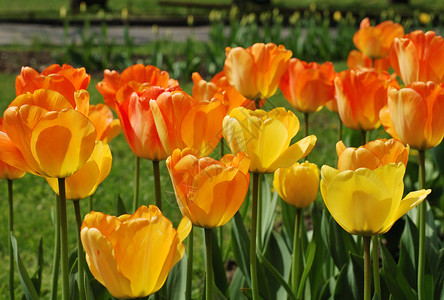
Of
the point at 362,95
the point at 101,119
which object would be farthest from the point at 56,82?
the point at 362,95

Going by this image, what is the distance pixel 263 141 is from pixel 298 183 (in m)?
0.39

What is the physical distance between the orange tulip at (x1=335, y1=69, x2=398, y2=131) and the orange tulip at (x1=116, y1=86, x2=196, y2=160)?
2.18 ft

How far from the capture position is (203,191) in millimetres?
1129

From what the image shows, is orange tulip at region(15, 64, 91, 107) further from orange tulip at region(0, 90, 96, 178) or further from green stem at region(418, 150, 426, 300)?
green stem at region(418, 150, 426, 300)

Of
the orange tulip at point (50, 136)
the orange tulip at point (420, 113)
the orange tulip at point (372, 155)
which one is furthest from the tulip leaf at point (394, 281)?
the orange tulip at point (50, 136)

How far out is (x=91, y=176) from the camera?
1367 mm

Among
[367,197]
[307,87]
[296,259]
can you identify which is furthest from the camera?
[307,87]

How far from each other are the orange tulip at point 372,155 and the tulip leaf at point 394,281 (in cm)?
48

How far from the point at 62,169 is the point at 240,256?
2.83 ft

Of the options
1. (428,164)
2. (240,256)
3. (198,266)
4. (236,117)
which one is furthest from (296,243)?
(428,164)

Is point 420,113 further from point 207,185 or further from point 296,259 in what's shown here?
point 207,185

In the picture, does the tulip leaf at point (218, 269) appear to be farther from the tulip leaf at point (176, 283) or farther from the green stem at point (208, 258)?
the green stem at point (208, 258)

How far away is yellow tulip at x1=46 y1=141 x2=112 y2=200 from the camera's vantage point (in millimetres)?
1366

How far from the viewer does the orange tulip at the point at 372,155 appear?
1234mm
